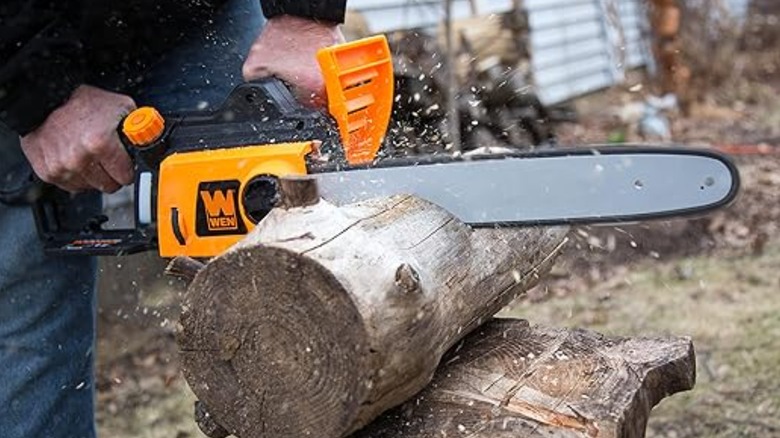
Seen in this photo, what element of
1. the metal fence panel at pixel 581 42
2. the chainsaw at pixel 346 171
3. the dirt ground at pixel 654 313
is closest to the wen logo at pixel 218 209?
the chainsaw at pixel 346 171

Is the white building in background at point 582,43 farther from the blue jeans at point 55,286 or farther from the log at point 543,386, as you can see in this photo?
the log at point 543,386

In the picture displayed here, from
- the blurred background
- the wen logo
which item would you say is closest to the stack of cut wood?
the wen logo

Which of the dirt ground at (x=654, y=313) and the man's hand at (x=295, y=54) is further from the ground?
the man's hand at (x=295, y=54)

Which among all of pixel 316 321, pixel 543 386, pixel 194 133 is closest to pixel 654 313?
pixel 543 386

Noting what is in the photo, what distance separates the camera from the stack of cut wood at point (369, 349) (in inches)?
63.7

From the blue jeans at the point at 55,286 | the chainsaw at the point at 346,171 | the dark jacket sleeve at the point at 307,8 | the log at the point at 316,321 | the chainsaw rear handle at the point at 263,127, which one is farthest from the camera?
the blue jeans at the point at 55,286

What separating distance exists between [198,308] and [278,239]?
19 centimetres

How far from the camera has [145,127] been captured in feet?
6.91

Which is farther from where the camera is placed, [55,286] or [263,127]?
[55,286]

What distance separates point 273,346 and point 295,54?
797 millimetres

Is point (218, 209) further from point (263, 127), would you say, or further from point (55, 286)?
point (55, 286)

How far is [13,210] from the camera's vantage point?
8.20ft

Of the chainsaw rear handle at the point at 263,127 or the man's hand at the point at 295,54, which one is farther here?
the man's hand at the point at 295,54

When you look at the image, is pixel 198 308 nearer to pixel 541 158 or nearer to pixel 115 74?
pixel 541 158
